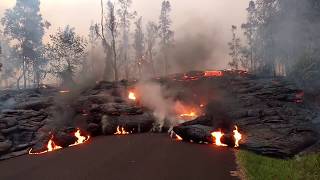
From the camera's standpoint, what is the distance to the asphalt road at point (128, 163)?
20.0 meters

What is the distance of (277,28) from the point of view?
5678cm

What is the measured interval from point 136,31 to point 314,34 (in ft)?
173

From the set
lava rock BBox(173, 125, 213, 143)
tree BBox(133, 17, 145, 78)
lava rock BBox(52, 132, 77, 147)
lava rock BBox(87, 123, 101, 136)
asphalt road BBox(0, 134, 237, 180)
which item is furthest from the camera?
tree BBox(133, 17, 145, 78)

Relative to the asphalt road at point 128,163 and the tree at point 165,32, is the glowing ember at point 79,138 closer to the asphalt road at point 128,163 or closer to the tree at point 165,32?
the asphalt road at point 128,163

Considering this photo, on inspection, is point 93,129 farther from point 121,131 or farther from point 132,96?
point 132,96

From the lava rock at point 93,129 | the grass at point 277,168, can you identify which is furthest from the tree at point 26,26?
the grass at point 277,168

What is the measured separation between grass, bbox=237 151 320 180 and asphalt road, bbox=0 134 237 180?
A: 1046 millimetres

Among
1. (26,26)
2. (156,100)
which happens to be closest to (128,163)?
(156,100)

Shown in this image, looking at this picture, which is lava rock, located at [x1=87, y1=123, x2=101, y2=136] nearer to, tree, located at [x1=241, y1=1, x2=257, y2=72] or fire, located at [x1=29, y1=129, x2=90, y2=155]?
fire, located at [x1=29, y1=129, x2=90, y2=155]

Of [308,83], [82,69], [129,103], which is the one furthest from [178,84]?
[82,69]

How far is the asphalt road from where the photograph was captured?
65.7ft

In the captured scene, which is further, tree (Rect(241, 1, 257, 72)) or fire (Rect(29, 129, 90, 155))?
tree (Rect(241, 1, 257, 72))

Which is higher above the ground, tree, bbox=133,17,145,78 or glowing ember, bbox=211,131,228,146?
tree, bbox=133,17,145,78

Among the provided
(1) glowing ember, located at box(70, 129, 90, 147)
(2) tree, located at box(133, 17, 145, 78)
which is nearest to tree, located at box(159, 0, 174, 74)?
(2) tree, located at box(133, 17, 145, 78)
